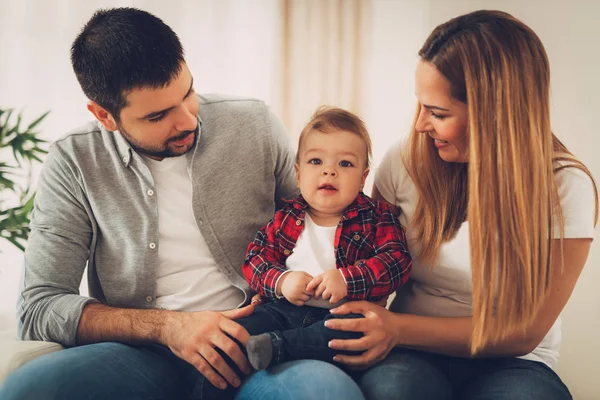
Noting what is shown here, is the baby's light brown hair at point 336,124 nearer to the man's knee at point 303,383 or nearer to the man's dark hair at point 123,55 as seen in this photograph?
the man's dark hair at point 123,55

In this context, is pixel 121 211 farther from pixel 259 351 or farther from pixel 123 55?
pixel 259 351

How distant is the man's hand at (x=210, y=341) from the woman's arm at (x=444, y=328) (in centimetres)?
23

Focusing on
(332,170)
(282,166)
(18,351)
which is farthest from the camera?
(282,166)

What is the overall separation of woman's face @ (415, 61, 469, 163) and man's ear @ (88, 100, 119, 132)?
0.86 m

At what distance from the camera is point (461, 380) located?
1501 millimetres

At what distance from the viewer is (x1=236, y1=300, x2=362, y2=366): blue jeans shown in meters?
1.35

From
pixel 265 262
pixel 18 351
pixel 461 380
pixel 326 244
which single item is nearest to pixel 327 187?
pixel 326 244

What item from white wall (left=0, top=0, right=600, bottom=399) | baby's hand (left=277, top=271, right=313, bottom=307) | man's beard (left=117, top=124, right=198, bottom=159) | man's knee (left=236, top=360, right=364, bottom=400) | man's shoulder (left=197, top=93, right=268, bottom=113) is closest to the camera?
man's knee (left=236, top=360, right=364, bottom=400)

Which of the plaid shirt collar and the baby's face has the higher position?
the baby's face

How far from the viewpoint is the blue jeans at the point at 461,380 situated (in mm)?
1300

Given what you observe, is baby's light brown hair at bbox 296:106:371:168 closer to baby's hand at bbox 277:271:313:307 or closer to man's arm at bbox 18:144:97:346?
baby's hand at bbox 277:271:313:307

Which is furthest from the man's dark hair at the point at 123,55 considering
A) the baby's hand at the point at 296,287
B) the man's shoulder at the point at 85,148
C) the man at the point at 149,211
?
the baby's hand at the point at 296,287

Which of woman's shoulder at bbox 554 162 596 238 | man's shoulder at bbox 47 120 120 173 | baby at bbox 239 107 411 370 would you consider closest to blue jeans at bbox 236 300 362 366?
baby at bbox 239 107 411 370

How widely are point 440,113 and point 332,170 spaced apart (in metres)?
0.31
